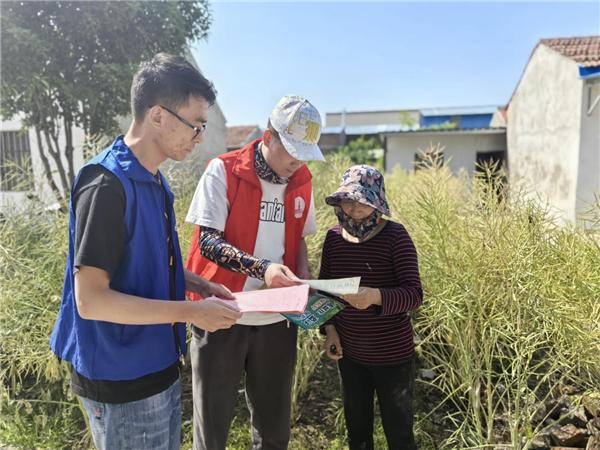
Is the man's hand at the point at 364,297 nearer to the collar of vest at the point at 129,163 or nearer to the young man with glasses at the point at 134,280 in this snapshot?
the young man with glasses at the point at 134,280

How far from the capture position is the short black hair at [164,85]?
1.25 meters

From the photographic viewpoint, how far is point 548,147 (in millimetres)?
12367

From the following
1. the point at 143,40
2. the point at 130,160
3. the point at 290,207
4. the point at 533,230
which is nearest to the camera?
the point at 130,160

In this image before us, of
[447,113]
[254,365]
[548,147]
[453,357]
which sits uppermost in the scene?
[447,113]

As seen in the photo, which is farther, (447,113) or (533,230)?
(447,113)

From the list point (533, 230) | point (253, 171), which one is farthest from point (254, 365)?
point (533, 230)

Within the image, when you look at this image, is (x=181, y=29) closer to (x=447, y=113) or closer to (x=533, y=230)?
(x=533, y=230)

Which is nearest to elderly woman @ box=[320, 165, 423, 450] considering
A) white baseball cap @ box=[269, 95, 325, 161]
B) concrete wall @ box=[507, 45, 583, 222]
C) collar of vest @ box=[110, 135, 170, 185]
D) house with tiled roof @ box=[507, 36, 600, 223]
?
white baseball cap @ box=[269, 95, 325, 161]

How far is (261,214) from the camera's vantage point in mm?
1791

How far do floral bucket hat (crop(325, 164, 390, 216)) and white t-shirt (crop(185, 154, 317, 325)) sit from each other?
24 cm

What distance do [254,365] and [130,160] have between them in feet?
3.50

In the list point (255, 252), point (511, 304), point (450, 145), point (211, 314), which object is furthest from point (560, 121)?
point (211, 314)

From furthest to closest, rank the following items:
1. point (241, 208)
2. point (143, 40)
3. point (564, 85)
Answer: point (564, 85)
point (143, 40)
point (241, 208)

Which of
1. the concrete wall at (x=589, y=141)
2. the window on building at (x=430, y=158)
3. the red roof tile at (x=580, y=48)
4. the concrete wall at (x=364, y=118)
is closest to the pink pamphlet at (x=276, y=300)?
the window on building at (x=430, y=158)
